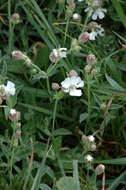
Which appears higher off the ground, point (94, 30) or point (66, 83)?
point (94, 30)

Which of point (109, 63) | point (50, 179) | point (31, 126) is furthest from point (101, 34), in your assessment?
point (50, 179)

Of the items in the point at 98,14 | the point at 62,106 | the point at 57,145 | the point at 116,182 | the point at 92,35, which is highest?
the point at 98,14

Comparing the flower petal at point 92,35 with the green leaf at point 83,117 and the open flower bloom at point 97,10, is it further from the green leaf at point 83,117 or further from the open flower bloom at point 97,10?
the green leaf at point 83,117

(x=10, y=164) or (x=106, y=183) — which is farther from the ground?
(x=10, y=164)

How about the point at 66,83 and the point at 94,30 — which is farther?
the point at 94,30

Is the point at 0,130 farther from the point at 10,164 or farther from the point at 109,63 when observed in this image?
the point at 109,63

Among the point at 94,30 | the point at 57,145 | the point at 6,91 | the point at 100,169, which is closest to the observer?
the point at 100,169

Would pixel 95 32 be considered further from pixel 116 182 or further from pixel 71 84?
pixel 116 182

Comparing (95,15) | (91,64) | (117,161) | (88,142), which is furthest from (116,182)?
(95,15)

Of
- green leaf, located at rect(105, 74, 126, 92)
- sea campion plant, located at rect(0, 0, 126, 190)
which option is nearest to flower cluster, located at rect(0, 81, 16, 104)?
sea campion plant, located at rect(0, 0, 126, 190)

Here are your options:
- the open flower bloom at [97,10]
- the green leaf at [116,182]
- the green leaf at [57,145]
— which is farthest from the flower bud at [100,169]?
the open flower bloom at [97,10]

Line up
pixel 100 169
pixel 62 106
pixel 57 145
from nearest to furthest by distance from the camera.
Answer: pixel 100 169 < pixel 57 145 < pixel 62 106
